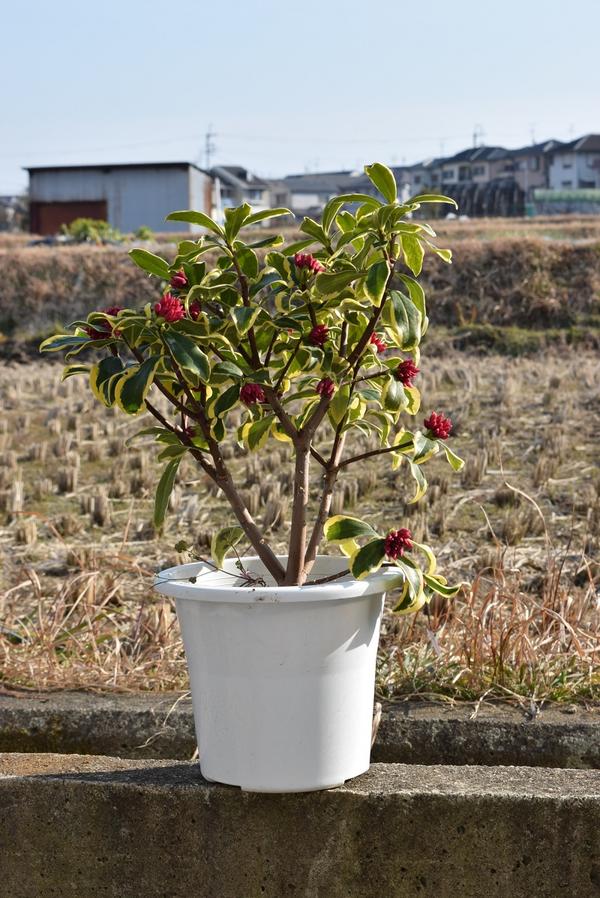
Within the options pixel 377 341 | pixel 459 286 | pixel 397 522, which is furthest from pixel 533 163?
pixel 377 341

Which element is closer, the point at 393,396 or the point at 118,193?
the point at 393,396

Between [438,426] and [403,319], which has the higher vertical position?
[403,319]

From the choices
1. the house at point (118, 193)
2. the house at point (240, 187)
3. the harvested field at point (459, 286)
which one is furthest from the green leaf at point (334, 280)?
the house at point (240, 187)

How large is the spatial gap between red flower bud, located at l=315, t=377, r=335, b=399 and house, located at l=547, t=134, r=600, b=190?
71602mm

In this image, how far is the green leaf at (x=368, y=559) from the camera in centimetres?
174

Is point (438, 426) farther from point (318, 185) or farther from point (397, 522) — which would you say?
point (318, 185)

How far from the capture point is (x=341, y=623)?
5.62 ft

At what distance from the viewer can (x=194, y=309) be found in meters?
1.85

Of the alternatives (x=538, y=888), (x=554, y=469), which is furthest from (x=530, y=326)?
(x=538, y=888)

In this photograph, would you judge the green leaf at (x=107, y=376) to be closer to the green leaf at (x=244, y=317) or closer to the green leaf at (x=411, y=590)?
the green leaf at (x=244, y=317)

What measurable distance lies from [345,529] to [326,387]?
236 millimetres

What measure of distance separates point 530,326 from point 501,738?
1016 cm

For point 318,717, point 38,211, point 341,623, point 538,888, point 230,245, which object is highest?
point 38,211

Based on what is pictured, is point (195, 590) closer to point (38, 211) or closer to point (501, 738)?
point (501, 738)
